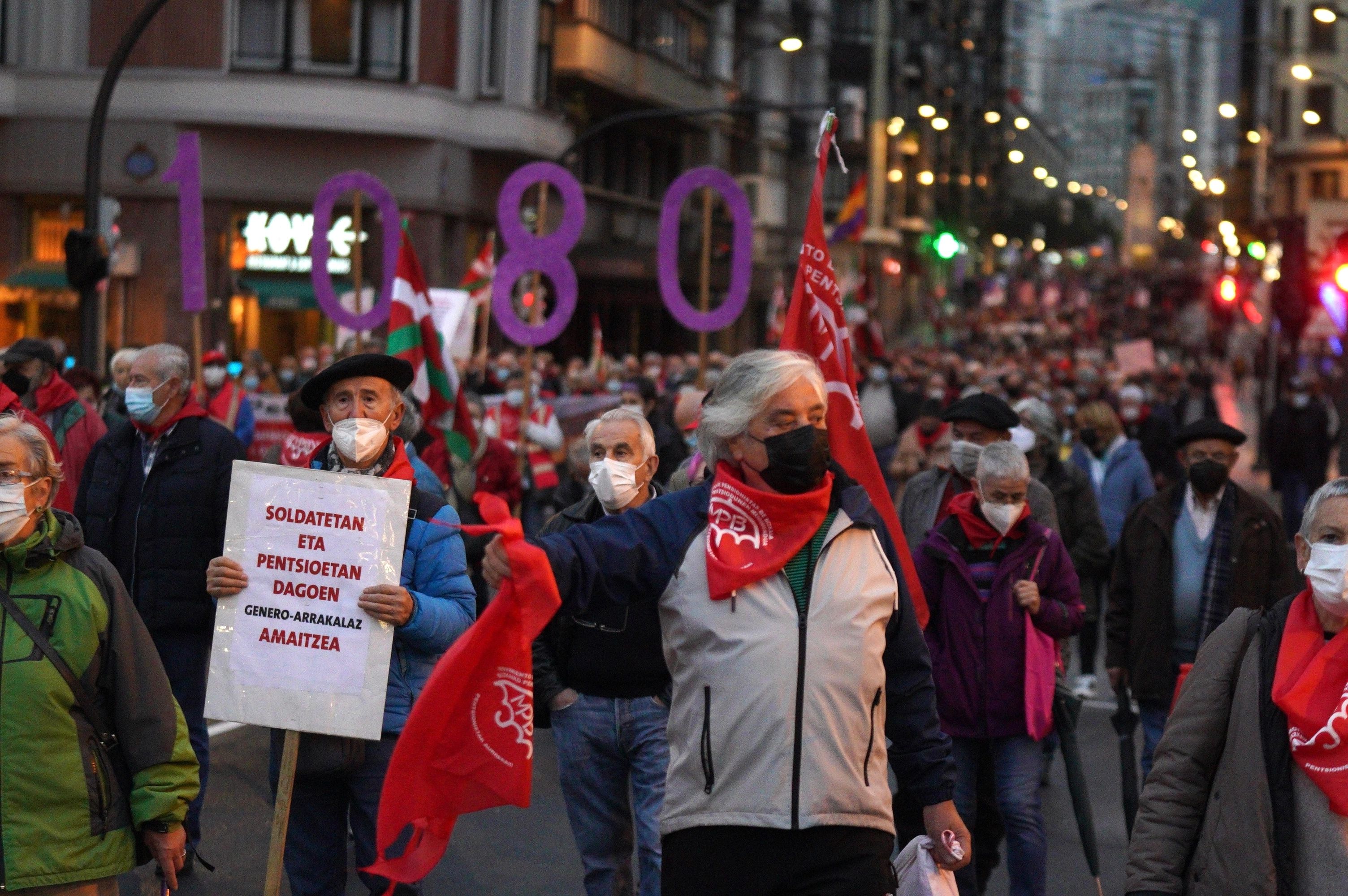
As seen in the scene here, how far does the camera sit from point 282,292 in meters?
31.2

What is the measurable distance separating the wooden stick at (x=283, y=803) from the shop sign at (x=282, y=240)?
1045 inches

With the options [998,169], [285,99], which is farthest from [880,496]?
[998,169]

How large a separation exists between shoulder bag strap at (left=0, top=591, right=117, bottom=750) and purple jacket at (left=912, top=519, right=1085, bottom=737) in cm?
312

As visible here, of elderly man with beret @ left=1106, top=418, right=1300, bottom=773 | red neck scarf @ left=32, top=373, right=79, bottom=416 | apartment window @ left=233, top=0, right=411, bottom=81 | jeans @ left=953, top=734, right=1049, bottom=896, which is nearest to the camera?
jeans @ left=953, top=734, right=1049, bottom=896

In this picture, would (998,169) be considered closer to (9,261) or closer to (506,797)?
(9,261)

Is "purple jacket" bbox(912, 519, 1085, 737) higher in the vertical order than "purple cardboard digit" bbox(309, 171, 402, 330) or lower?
lower

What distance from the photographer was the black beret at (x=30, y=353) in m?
9.43

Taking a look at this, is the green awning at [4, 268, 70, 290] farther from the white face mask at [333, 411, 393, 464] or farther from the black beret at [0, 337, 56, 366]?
the white face mask at [333, 411, 393, 464]

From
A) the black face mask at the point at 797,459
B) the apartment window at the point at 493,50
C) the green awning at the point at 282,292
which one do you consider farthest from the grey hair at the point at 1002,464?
the apartment window at the point at 493,50

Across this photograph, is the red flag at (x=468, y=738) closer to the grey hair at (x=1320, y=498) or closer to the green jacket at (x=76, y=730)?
the green jacket at (x=76, y=730)

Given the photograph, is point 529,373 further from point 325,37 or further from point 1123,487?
point 325,37

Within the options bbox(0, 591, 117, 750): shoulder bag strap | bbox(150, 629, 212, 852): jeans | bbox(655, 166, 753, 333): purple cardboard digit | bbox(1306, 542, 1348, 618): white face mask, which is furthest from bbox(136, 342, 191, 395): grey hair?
bbox(655, 166, 753, 333): purple cardboard digit

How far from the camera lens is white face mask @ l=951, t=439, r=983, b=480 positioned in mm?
7703

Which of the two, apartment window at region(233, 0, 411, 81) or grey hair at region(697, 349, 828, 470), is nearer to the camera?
grey hair at region(697, 349, 828, 470)
